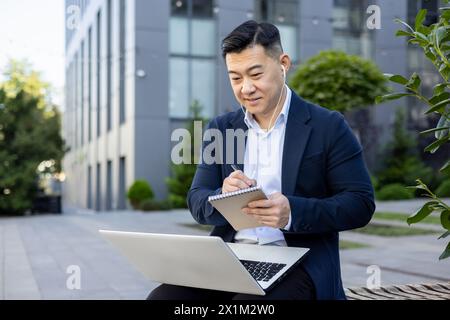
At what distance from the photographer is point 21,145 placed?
17.3 m

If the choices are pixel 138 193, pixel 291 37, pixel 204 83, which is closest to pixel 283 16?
pixel 291 37

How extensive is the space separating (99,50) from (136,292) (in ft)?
50.4

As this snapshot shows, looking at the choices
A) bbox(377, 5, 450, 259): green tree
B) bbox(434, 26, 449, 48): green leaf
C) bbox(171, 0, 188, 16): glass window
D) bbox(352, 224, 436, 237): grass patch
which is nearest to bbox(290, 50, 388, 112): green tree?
bbox(352, 224, 436, 237): grass patch

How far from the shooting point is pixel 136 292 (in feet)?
15.3

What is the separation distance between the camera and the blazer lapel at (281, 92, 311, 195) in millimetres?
1745

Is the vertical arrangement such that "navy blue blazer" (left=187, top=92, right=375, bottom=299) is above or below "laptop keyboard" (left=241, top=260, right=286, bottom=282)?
above

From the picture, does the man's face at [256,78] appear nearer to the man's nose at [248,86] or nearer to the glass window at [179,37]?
the man's nose at [248,86]

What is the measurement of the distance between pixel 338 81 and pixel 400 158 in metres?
8.57

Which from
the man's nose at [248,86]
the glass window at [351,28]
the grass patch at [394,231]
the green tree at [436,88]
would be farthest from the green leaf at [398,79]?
the glass window at [351,28]

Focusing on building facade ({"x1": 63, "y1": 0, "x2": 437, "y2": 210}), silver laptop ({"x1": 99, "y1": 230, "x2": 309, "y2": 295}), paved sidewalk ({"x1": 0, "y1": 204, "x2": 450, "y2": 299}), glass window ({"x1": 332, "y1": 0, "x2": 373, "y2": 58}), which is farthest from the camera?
glass window ({"x1": 332, "y1": 0, "x2": 373, "y2": 58})

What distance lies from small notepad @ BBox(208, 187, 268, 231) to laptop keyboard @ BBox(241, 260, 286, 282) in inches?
4.5

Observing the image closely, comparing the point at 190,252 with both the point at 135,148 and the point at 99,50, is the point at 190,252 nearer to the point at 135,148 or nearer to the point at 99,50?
the point at 135,148

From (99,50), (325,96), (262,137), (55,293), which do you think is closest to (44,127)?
(99,50)

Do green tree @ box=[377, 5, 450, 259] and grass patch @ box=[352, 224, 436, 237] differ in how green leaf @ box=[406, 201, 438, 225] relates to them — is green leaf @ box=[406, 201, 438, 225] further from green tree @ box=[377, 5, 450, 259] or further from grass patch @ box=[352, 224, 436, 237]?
grass patch @ box=[352, 224, 436, 237]
